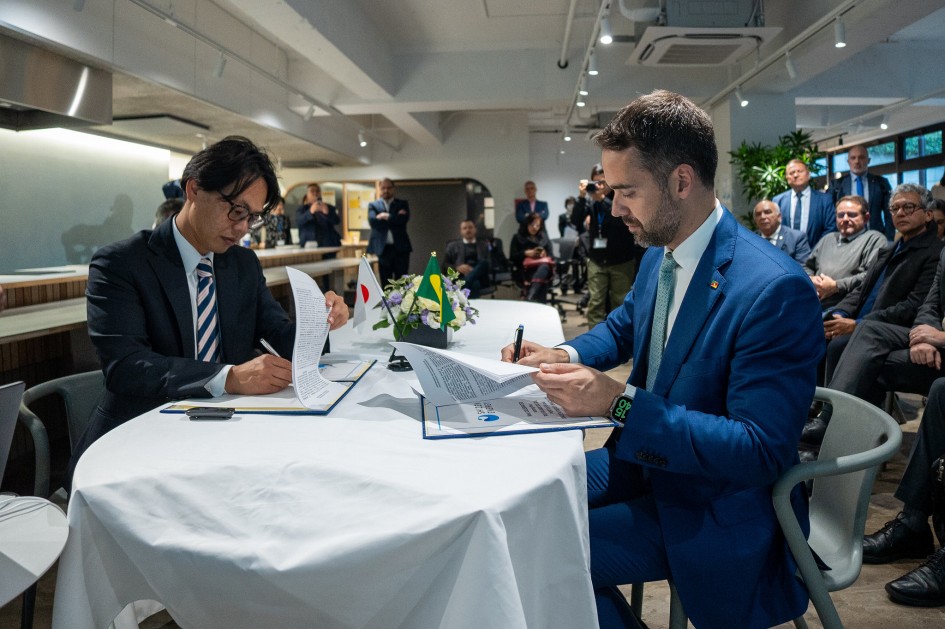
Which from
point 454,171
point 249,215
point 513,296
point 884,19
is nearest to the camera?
point 249,215

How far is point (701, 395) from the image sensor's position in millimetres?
1275

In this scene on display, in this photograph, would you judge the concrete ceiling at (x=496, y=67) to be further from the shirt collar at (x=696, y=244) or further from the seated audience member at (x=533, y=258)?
the shirt collar at (x=696, y=244)

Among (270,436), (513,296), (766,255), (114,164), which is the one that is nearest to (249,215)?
(270,436)

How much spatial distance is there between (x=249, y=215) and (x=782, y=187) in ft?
24.1

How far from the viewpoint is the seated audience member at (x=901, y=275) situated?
3449 millimetres

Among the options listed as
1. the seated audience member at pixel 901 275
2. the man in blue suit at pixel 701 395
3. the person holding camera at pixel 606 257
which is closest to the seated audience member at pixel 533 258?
the person holding camera at pixel 606 257

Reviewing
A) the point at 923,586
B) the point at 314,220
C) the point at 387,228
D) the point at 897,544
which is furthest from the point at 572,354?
the point at 314,220

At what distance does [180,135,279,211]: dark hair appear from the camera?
72.8 inches

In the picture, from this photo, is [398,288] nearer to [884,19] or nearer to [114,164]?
[884,19]

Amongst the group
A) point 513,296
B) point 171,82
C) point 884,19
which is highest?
point 884,19

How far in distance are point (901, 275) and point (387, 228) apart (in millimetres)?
6992

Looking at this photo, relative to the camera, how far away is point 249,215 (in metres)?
1.93

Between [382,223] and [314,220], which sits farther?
[314,220]

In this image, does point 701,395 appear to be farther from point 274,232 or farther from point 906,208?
point 274,232
